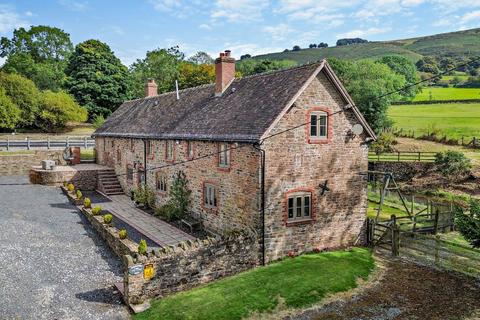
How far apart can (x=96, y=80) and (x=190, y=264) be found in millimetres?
60091

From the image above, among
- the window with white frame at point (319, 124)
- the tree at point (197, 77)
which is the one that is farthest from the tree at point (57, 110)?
the window with white frame at point (319, 124)

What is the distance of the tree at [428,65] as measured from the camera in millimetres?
143125

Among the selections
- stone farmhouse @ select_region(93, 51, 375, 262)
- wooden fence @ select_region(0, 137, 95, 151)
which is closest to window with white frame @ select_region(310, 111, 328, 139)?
stone farmhouse @ select_region(93, 51, 375, 262)

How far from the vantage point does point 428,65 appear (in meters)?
145

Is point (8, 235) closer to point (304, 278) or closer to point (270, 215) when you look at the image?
point (270, 215)

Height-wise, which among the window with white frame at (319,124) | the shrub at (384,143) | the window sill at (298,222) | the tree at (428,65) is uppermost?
the tree at (428,65)

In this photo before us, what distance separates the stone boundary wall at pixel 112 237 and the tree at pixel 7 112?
113 ft

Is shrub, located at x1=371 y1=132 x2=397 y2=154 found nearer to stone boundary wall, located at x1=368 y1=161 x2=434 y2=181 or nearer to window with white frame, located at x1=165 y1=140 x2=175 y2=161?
stone boundary wall, located at x1=368 y1=161 x2=434 y2=181

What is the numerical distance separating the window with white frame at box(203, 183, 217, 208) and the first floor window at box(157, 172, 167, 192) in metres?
5.40

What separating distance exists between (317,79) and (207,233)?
9732mm

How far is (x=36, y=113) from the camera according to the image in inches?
2297

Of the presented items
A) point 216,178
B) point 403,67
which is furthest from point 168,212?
point 403,67

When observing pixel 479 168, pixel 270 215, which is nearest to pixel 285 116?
pixel 270 215

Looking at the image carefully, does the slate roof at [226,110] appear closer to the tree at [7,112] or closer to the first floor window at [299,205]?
the first floor window at [299,205]
